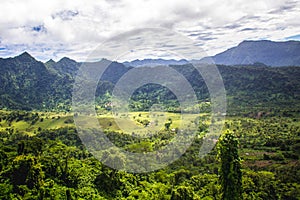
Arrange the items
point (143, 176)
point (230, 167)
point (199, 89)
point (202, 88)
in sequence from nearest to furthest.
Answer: point (230, 167), point (143, 176), point (202, 88), point (199, 89)

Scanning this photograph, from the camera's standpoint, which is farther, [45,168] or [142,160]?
[142,160]

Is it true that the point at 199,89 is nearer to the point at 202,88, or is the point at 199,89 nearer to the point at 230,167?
the point at 202,88

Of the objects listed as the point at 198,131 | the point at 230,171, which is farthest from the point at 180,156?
the point at 230,171

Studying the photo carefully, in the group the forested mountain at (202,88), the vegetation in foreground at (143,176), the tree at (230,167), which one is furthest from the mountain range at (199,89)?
A: the tree at (230,167)

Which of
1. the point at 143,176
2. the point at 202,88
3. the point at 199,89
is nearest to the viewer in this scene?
the point at 143,176

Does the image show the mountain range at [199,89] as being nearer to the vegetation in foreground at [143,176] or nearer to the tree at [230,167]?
the vegetation in foreground at [143,176]

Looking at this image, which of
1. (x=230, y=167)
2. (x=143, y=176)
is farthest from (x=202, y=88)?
(x=230, y=167)

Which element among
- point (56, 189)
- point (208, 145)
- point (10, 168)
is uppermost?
point (10, 168)

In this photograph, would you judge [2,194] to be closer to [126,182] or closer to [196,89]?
[126,182]

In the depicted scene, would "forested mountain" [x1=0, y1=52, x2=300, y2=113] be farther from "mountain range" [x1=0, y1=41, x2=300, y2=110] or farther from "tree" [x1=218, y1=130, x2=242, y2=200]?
"tree" [x1=218, y1=130, x2=242, y2=200]
